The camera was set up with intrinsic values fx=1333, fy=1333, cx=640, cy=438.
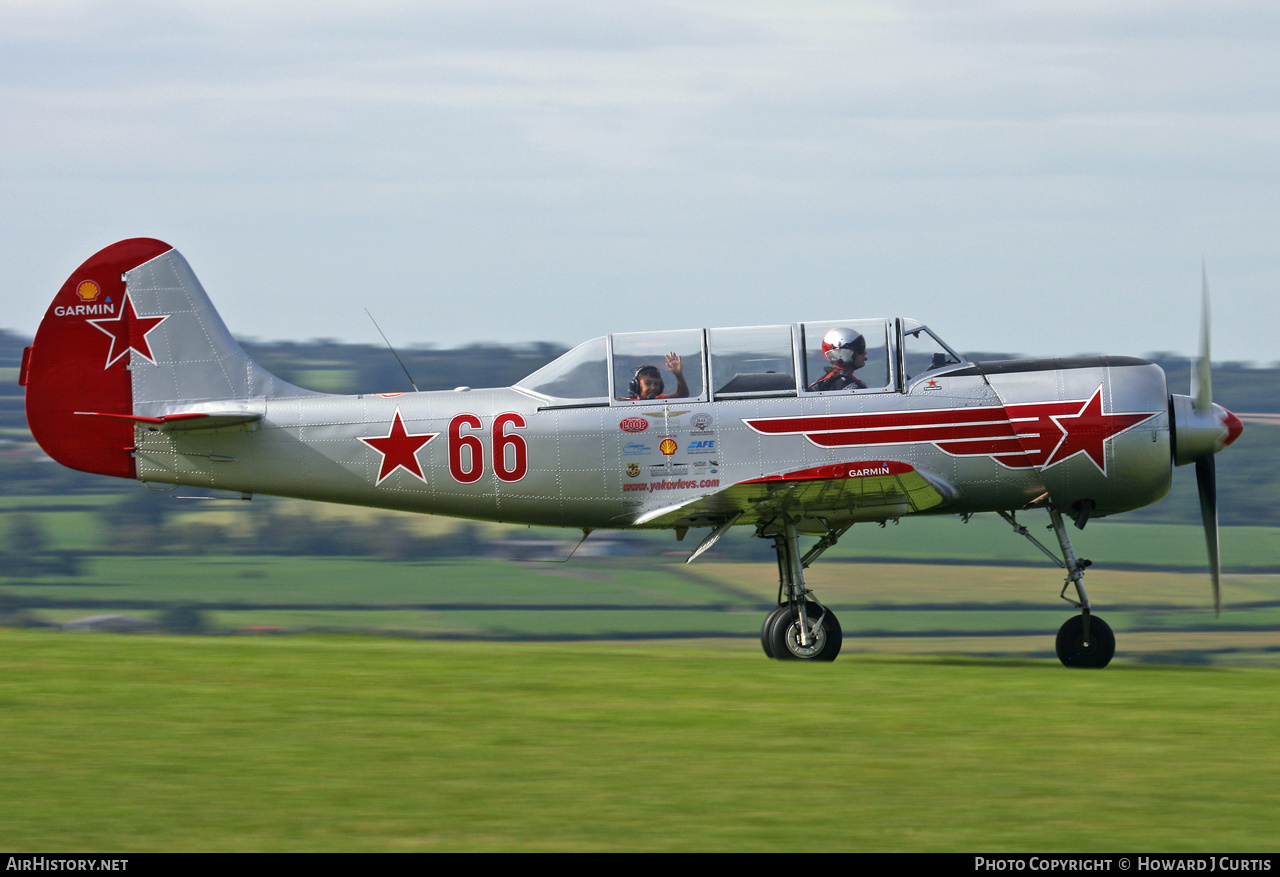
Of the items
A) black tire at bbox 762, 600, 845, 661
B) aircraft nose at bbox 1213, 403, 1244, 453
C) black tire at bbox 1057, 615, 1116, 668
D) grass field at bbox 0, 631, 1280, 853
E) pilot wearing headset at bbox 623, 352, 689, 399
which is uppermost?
pilot wearing headset at bbox 623, 352, 689, 399

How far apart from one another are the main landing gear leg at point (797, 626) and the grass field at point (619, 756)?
738mm

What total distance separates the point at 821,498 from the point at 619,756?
436 cm

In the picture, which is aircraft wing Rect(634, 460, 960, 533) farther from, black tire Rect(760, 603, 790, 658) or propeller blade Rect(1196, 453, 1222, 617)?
propeller blade Rect(1196, 453, 1222, 617)

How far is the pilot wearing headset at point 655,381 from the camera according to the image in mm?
11133

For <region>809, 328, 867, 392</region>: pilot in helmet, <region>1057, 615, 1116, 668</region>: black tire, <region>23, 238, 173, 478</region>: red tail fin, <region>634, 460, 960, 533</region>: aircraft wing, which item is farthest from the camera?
<region>23, 238, 173, 478</region>: red tail fin

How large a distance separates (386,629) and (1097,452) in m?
30.2

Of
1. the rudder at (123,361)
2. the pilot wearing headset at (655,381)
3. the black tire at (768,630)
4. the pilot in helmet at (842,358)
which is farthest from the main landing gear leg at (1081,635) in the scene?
the rudder at (123,361)

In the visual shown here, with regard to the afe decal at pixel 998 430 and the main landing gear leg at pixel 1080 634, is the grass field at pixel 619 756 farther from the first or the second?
the afe decal at pixel 998 430

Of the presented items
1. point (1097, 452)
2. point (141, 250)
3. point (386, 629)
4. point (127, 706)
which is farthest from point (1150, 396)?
point (386, 629)

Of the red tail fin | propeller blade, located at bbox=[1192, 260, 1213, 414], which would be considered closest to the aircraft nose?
propeller blade, located at bbox=[1192, 260, 1213, 414]

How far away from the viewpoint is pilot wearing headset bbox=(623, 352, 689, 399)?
36.5 ft

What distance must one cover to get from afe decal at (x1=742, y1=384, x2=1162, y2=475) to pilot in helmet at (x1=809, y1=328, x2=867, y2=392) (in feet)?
0.91

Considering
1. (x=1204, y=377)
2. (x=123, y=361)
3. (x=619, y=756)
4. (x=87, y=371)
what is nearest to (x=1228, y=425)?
(x=1204, y=377)
